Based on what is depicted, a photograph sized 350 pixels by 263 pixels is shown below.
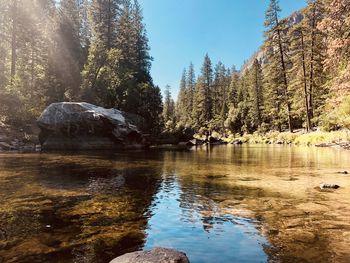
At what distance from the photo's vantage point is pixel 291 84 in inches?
1667

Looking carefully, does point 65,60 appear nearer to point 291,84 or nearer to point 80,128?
point 80,128

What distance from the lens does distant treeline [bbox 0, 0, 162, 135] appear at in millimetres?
31906

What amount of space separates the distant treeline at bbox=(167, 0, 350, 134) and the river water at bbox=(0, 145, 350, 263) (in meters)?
8.36

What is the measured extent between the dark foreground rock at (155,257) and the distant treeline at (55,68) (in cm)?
2685

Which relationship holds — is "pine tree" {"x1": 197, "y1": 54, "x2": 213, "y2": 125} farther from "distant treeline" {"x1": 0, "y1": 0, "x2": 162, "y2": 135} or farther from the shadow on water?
the shadow on water

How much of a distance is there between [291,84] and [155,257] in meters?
42.6

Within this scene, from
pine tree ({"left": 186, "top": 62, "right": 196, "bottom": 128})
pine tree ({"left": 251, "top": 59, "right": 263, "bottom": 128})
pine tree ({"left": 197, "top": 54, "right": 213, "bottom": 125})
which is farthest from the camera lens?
pine tree ({"left": 186, "top": 62, "right": 196, "bottom": 128})

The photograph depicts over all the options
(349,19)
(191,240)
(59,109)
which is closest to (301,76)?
(349,19)

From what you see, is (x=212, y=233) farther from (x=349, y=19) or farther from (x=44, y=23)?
(x=44, y=23)

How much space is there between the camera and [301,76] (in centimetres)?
3984

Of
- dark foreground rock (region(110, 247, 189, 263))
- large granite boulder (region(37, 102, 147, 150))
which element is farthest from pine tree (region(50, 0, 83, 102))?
dark foreground rock (region(110, 247, 189, 263))

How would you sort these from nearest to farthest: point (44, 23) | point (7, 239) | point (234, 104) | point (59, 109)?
point (7, 239), point (59, 109), point (44, 23), point (234, 104)

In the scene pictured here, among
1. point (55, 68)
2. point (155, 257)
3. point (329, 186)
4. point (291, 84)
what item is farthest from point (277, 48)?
point (155, 257)

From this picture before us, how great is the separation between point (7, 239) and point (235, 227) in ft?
13.3
